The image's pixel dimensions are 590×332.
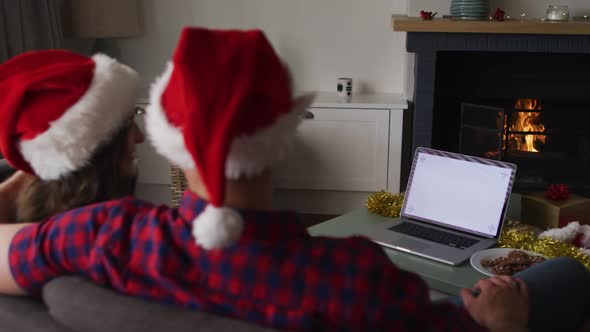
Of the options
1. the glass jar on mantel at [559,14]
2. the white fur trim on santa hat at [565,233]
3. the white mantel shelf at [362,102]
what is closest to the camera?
the white fur trim on santa hat at [565,233]

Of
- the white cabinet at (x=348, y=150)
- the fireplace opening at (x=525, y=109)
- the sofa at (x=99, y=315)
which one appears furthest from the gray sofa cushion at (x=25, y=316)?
the fireplace opening at (x=525, y=109)

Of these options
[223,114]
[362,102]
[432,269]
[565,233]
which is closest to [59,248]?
[223,114]

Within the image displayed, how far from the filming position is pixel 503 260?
60.6 inches

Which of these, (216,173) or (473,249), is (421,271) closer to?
(473,249)

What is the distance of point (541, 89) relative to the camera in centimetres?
309

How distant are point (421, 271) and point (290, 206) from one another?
6.12 ft

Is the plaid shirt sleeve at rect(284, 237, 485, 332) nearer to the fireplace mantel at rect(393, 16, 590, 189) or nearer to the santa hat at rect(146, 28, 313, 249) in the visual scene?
the santa hat at rect(146, 28, 313, 249)

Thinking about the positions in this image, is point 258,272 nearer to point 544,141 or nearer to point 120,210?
point 120,210

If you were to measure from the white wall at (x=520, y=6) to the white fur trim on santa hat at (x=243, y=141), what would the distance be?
7.26 ft

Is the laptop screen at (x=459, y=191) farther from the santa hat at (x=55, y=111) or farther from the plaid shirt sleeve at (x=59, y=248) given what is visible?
the plaid shirt sleeve at (x=59, y=248)

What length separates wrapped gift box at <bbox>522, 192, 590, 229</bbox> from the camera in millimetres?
1841

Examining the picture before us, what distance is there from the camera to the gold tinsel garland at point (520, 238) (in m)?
1.56

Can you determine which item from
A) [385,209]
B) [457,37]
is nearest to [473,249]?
[385,209]

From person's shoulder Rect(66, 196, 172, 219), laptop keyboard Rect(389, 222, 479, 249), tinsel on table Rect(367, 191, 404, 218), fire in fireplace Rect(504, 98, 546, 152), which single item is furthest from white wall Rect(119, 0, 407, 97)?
person's shoulder Rect(66, 196, 172, 219)
